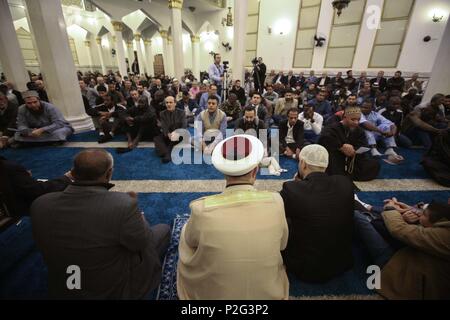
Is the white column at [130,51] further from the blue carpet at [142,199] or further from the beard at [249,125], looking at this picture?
the beard at [249,125]

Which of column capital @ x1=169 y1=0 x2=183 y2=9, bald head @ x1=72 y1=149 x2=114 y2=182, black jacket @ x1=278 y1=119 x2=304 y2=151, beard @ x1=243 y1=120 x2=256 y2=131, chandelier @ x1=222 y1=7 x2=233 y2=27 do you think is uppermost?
chandelier @ x1=222 y1=7 x2=233 y2=27

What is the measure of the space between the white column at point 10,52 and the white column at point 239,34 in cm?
621

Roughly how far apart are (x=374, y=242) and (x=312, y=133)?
2.88 metres

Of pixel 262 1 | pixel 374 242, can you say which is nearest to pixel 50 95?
pixel 374 242

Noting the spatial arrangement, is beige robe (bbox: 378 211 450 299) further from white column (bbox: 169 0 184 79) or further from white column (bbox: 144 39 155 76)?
white column (bbox: 144 39 155 76)

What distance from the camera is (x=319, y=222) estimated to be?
140 centimetres

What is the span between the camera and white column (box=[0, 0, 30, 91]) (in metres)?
5.98

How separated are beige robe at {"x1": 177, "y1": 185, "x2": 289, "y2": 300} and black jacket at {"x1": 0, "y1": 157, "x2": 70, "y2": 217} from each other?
1.42 m

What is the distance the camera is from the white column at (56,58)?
4.25m

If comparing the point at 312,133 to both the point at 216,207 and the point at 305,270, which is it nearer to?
the point at 305,270

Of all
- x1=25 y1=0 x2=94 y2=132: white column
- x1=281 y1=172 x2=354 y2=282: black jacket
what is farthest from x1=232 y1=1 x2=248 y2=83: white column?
x1=281 y1=172 x2=354 y2=282: black jacket

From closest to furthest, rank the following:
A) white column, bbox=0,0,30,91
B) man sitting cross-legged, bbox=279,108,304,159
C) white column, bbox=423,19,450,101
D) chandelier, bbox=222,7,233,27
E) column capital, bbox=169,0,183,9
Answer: man sitting cross-legged, bbox=279,108,304,159, white column, bbox=423,19,450,101, white column, bbox=0,0,30,91, column capital, bbox=169,0,183,9, chandelier, bbox=222,7,233,27

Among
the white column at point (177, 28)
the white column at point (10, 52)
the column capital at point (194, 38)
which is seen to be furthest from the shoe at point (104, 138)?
the column capital at point (194, 38)

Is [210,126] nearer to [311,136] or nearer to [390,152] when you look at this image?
[311,136]
